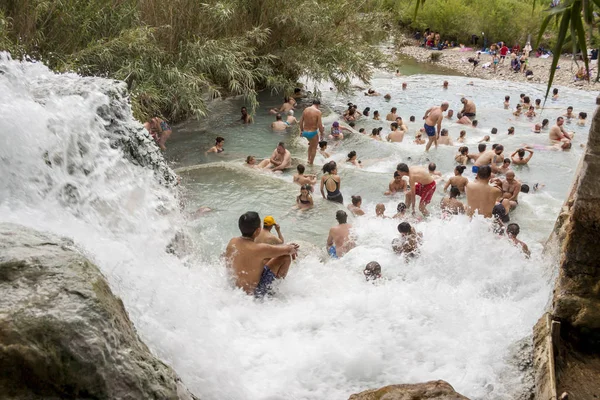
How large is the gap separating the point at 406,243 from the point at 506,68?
21.2 m

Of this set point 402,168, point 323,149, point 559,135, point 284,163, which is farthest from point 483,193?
point 559,135

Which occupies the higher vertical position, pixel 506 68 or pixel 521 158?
pixel 506 68

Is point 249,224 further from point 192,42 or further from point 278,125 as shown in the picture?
point 278,125

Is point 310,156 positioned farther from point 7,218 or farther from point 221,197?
point 7,218

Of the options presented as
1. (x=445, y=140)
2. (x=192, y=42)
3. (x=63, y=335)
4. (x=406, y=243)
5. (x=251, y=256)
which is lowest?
(x=406, y=243)

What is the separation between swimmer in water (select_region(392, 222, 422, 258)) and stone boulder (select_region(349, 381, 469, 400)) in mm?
3033

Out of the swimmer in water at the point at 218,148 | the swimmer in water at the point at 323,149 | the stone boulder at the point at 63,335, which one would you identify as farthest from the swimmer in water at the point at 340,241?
the swimmer in water at the point at 218,148

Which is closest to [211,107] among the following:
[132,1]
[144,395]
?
[132,1]

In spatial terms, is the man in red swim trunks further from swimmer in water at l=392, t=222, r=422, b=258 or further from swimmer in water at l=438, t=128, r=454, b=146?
swimmer in water at l=438, t=128, r=454, b=146

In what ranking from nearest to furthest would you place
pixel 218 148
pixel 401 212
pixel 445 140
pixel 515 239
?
1. pixel 515 239
2. pixel 401 212
3. pixel 218 148
4. pixel 445 140

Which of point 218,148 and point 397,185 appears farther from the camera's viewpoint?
point 218,148

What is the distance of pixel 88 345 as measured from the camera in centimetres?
230

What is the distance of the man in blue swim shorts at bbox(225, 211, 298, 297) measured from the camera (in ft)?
15.8

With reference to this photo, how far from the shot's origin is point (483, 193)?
7023 millimetres
